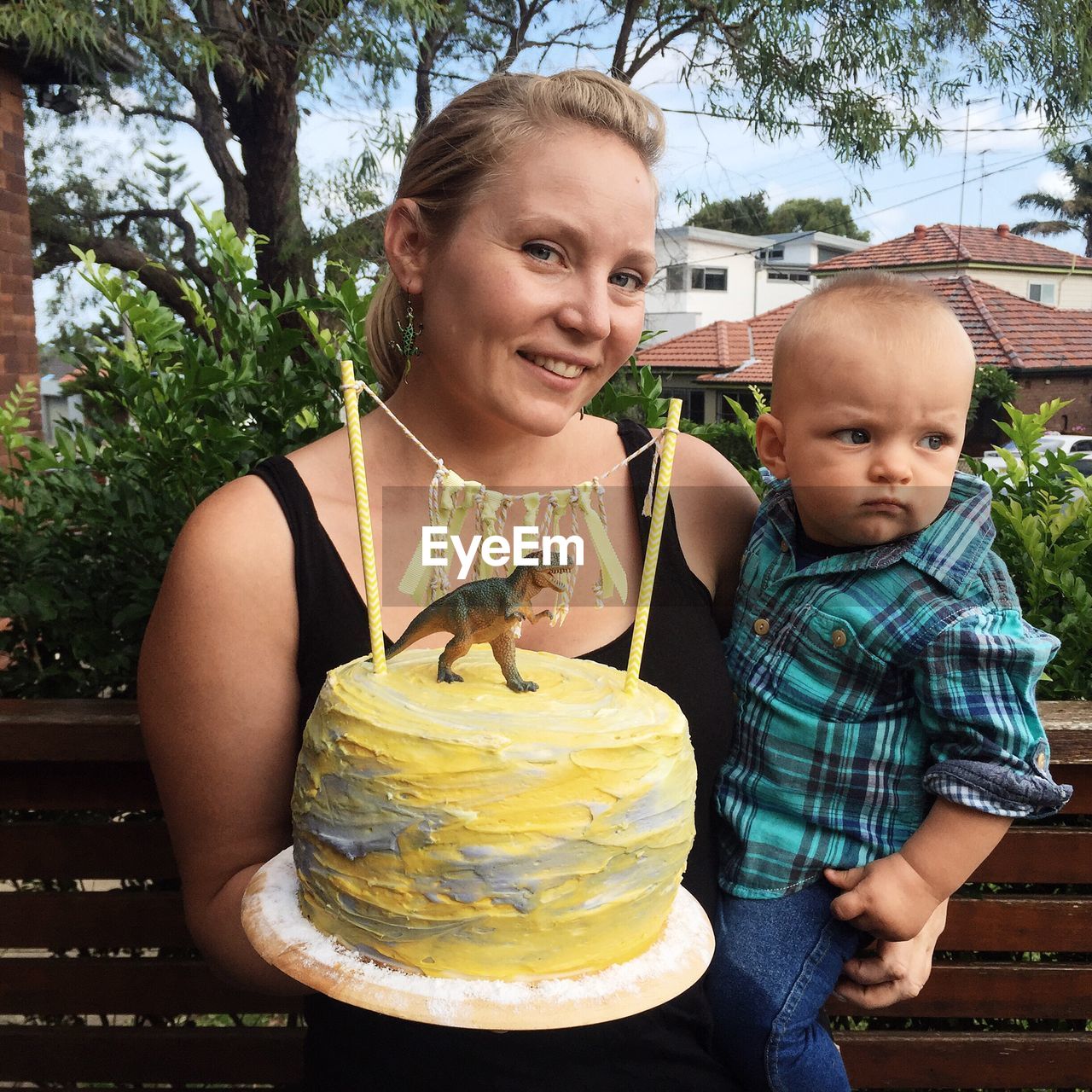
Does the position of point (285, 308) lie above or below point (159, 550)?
above

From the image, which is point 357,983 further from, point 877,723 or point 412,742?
point 877,723

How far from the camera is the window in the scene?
4469cm

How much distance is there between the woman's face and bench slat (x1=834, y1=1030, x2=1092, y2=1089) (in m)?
2.08

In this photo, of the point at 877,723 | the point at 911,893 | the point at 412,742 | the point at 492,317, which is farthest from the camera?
the point at 877,723

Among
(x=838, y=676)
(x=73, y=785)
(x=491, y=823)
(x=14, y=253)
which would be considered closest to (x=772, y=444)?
(x=838, y=676)

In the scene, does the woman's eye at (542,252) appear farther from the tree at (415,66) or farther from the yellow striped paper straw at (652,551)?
the tree at (415,66)

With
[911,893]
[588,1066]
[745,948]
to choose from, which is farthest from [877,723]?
[588,1066]

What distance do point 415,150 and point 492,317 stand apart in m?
0.53

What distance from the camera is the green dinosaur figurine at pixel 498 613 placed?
1.04 m

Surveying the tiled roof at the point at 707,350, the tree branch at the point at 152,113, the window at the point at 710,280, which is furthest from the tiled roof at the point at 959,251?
the tree branch at the point at 152,113

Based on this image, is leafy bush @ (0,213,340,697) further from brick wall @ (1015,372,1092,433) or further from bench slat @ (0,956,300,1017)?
brick wall @ (1015,372,1092,433)

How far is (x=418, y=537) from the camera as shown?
5.60 ft

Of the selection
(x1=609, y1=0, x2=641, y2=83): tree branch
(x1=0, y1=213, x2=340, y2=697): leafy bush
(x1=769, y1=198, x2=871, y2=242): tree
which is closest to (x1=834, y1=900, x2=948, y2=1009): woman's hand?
(x1=0, y1=213, x2=340, y2=697): leafy bush

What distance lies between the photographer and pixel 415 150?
1742 mm
